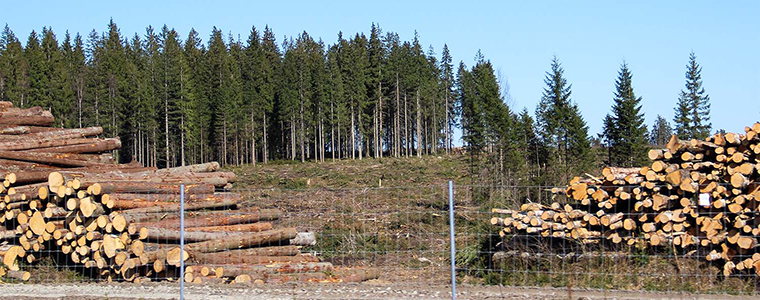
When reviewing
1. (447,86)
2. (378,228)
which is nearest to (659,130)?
(447,86)

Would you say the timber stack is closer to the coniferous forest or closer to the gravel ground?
the gravel ground

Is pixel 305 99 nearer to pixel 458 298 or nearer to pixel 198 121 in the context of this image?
pixel 198 121

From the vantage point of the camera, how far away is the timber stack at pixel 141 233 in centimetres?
1093

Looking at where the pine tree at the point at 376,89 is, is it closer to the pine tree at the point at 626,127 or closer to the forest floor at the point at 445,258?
the pine tree at the point at 626,127

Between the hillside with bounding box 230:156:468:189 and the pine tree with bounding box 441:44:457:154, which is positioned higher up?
the pine tree with bounding box 441:44:457:154

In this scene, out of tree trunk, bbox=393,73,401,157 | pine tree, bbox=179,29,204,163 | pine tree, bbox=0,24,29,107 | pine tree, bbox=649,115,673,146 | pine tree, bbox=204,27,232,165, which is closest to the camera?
pine tree, bbox=0,24,29,107

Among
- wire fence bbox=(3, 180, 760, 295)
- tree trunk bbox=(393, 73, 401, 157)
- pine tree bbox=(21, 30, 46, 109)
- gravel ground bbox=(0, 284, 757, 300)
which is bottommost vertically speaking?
gravel ground bbox=(0, 284, 757, 300)

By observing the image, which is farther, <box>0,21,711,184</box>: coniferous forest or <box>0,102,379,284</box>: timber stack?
<box>0,21,711,184</box>: coniferous forest

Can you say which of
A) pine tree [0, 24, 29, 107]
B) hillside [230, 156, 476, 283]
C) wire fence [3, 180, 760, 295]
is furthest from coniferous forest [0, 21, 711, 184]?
wire fence [3, 180, 760, 295]

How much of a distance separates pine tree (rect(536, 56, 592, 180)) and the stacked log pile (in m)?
32.9

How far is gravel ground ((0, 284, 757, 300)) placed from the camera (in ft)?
30.2

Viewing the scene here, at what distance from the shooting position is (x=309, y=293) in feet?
31.4

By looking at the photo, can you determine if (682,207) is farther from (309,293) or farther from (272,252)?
(272,252)

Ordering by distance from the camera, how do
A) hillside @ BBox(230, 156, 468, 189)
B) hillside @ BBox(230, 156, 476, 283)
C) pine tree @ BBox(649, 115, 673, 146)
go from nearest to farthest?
hillside @ BBox(230, 156, 476, 283)
hillside @ BBox(230, 156, 468, 189)
pine tree @ BBox(649, 115, 673, 146)
